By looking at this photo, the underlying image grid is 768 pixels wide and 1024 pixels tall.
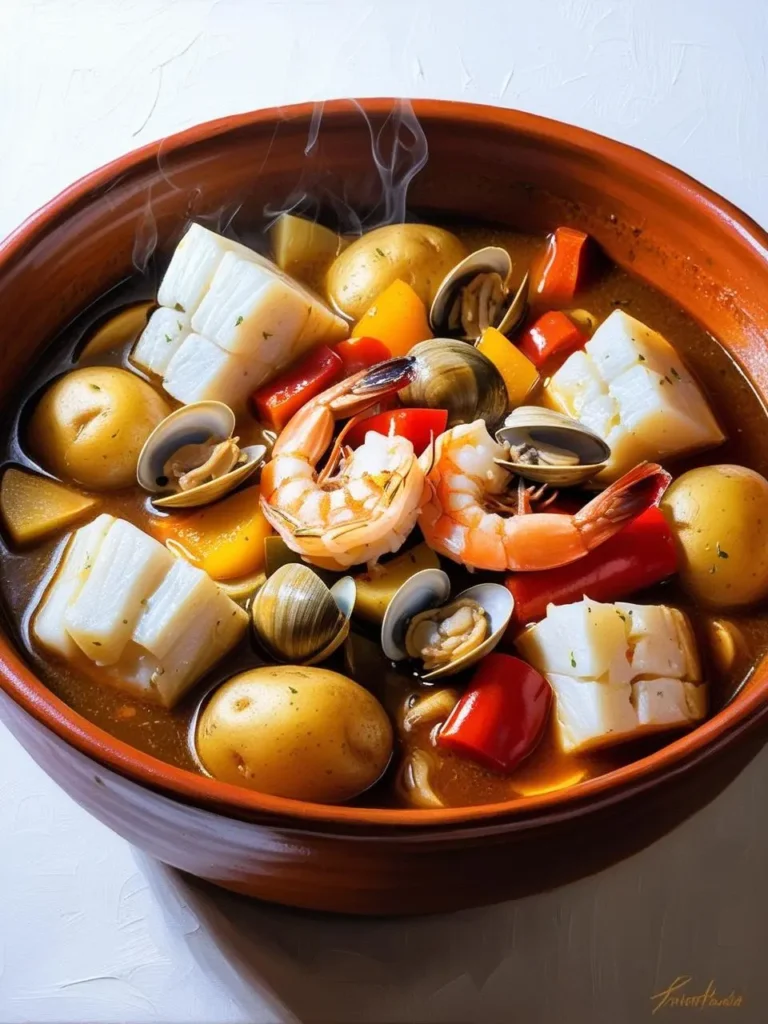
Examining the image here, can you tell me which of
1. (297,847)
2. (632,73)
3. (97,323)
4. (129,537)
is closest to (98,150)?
(97,323)

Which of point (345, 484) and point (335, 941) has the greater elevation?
point (345, 484)

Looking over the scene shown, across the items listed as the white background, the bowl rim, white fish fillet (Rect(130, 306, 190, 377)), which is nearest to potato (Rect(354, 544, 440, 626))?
the bowl rim

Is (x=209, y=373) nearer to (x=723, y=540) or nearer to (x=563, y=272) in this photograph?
(x=563, y=272)

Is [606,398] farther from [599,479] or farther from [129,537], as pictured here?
[129,537]

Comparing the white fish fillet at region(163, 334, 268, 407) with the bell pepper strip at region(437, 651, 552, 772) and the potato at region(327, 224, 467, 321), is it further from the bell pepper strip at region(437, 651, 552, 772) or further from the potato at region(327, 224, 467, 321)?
the bell pepper strip at region(437, 651, 552, 772)

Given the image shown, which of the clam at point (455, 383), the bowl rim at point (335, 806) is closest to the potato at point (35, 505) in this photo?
the bowl rim at point (335, 806)

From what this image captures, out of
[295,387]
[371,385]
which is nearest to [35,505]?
[295,387]

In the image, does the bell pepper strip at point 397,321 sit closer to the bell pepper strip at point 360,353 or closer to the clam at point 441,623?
the bell pepper strip at point 360,353
